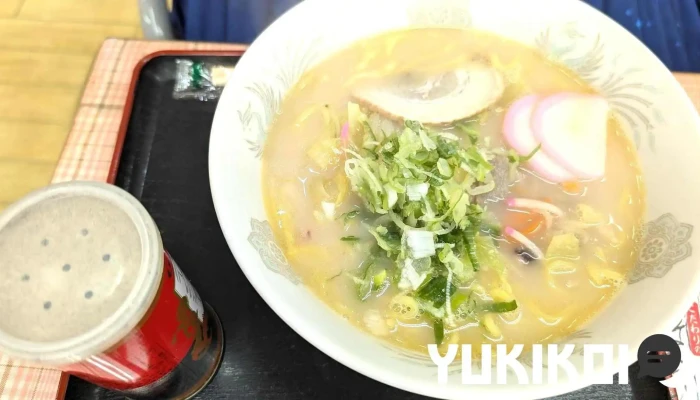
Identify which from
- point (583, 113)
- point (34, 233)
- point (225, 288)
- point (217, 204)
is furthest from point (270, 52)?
point (583, 113)

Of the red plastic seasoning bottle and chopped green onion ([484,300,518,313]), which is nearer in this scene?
the red plastic seasoning bottle

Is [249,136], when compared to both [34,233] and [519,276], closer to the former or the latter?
[34,233]

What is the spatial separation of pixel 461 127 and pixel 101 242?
2.66 feet

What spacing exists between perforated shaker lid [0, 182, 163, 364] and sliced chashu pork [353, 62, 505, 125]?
67cm

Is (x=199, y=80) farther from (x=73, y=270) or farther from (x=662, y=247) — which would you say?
(x=662, y=247)

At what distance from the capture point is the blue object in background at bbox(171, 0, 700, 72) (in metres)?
1.59

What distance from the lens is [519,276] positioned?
41.3 inches

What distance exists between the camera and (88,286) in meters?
0.72

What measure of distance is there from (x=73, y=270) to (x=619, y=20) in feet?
5.32

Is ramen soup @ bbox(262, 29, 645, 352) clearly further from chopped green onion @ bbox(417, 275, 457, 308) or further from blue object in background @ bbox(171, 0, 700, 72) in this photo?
blue object in background @ bbox(171, 0, 700, 72)

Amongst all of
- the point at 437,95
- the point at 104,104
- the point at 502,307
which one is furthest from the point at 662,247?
the point at 104,104

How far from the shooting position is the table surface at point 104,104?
1.29 metres

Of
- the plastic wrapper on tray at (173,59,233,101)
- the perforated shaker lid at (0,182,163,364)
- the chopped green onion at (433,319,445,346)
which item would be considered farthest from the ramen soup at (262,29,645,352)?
the perforated shaker lid at (0,182,163,364)

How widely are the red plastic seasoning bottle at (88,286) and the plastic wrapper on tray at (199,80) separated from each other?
1.95ft
